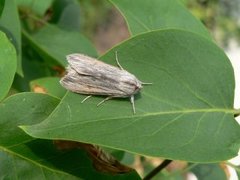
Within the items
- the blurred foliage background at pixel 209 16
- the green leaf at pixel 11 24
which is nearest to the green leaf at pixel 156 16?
the green leaf at pixel 11 24

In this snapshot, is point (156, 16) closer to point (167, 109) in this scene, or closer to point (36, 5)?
point (167, 109)

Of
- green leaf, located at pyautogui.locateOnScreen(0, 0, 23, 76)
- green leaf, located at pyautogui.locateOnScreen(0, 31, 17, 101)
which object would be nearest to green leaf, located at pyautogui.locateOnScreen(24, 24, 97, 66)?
green leaf, located at pyautogui.locateOnScreen(0, 0, 23, 76)

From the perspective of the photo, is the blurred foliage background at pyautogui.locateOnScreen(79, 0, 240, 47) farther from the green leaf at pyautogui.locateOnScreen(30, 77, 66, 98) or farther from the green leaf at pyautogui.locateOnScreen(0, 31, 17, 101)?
the green leaf at pyautogui.locateOnScreen(0, 31, 17, 101)

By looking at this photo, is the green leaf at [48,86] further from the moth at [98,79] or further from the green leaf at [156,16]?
the green leaf at [156,16]

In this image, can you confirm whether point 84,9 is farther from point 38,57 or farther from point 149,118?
point 149,118

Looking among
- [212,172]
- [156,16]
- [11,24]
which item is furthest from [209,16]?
[11,24]
